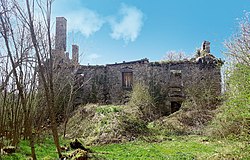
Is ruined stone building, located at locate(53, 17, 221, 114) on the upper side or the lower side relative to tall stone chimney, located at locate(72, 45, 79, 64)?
lower

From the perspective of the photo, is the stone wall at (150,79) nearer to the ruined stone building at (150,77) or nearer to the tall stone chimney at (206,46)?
the ruined stone building at (150,77)

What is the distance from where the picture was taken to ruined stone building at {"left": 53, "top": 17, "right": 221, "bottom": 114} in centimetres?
2292

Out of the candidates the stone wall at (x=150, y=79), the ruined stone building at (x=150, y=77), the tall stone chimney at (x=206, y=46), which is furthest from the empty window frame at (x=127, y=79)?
the tall stone chimney at (x=206, y=46)

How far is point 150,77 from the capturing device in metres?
23.8

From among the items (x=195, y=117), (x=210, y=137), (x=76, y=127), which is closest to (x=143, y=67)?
(x=195, y=117)

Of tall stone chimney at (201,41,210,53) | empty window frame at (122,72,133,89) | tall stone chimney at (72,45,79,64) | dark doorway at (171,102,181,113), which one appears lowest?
dark doorway at (171,102,181,113)

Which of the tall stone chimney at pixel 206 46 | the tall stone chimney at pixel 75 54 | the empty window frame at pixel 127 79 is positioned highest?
the tall stone chimney at pixel 206 46

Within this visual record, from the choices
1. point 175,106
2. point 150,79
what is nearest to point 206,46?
point 150,79

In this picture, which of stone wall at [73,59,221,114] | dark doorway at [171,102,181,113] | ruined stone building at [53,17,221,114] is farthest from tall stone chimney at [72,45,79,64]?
dark doorway at [171,102,181,113]

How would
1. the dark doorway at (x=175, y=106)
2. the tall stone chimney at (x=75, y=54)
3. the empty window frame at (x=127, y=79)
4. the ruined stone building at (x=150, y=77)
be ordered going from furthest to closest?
the empty window frame at (x=127, y=79)
the dark doorway at (x=175, y=106)
the ruined stone building at (x=150, y=77)
the tall stone chimney at (x=75, y=54)

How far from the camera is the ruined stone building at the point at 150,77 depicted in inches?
902

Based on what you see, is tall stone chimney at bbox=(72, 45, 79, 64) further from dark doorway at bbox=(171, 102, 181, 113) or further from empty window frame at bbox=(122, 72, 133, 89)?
dark doorway at bbox=(171, 102, 181, 113)

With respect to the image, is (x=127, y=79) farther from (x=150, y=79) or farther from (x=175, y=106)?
(x=175, y=106)

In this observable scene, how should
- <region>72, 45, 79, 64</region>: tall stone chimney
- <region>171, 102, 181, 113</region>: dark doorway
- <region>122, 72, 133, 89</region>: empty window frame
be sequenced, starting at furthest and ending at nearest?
1. <region>122, 72, 133, 89</region>: empty window frame
2. <region>171, 102, 181, 113</region>: dark doorway
3. <region>72, 45, 79, 64</region>: tall stone chimney
